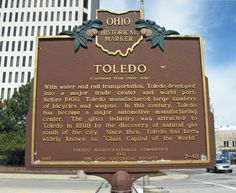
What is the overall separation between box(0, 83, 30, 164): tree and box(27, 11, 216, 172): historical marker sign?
2860 centimetres

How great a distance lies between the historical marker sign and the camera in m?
5.72

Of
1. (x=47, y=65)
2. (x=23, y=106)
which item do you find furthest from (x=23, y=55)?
(x=47, y=65)

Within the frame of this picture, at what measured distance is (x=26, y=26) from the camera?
6862 centimetres

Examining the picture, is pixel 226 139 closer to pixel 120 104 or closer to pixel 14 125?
pixel 14 125

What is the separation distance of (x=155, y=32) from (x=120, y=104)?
1497 mm

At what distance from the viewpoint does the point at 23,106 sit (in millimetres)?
35125

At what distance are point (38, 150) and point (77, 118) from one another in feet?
2.86

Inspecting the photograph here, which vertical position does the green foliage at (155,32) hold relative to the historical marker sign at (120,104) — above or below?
above

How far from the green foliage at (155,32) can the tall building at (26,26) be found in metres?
62.6

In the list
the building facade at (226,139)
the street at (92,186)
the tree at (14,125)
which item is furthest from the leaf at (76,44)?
the building facade at (226,139)

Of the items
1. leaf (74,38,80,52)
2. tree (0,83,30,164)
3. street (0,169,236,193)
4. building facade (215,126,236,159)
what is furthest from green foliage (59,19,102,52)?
building facade (215,126,236,159)

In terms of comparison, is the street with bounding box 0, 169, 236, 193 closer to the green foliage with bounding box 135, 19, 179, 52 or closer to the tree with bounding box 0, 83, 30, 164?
the green foliage with bounding box 135, 19, 179, 52

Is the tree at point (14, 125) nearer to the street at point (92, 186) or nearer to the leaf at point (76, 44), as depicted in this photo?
the street at point (92, 186)

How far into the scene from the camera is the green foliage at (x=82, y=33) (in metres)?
6.18
